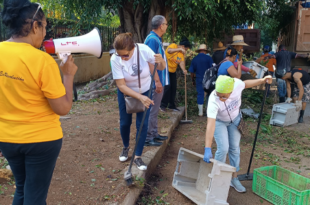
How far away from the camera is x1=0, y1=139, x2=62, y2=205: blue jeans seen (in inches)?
73.6

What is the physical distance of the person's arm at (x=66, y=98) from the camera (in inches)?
73.1

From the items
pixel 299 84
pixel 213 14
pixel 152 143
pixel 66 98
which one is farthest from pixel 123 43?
pixel 299 84

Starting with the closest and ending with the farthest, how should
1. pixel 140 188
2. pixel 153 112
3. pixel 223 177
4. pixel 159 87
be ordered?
pixel 223 177 → pixel 140 188 → pixel 159 87 → pixel 153 112

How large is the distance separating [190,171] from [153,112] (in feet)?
4.24

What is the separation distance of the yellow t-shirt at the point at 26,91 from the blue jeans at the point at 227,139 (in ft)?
7.01

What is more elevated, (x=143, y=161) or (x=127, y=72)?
(x=127, y=72)

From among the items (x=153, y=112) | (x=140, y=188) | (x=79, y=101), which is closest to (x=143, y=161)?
(x=140, y=188)

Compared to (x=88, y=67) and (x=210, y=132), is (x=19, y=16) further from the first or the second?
(x=88, y=67)

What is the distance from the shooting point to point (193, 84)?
1096 centimetres

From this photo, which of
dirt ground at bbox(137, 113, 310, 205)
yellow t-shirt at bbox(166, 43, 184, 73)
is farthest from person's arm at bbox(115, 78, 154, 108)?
yellow t-shirt at bbox(166, 43, 184, 73)

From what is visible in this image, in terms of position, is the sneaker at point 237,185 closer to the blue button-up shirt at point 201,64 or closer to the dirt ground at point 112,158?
the dirt ground at point 112,158

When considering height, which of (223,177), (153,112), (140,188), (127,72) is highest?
(127,72)

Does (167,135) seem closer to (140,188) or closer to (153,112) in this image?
(153,112)

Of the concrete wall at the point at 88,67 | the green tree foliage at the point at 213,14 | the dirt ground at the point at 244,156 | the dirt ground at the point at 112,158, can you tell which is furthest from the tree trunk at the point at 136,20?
the concrete wall at the point at 88,67
